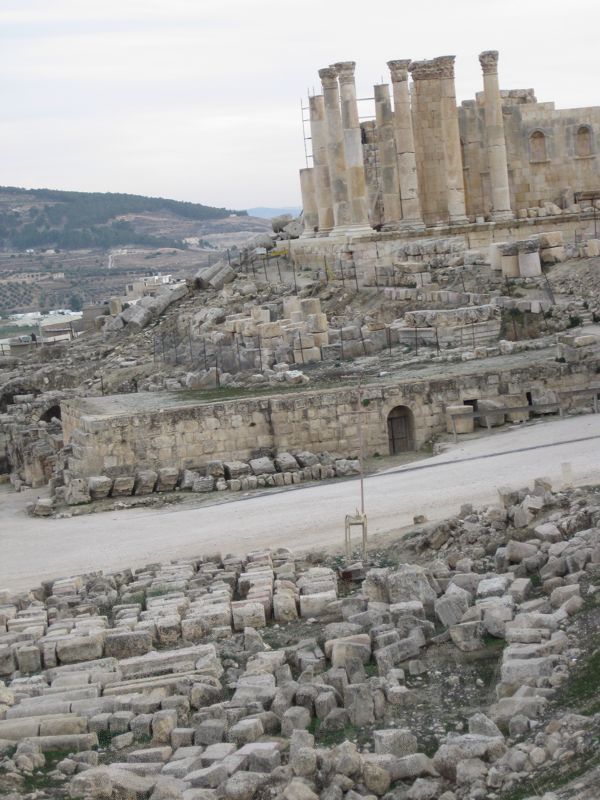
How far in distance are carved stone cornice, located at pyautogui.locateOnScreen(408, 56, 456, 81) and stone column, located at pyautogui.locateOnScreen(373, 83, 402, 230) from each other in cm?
108

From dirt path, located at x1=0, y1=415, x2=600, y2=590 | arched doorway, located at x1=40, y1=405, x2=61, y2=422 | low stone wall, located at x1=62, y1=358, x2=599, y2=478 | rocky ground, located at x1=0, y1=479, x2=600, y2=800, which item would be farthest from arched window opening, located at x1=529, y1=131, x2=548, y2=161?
rocky ground, located at x1=0, y1=479, x2=600, y2=800

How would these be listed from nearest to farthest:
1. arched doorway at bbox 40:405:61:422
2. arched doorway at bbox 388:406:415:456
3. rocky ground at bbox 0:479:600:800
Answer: rocky ground at bbox 0:479:600:800 → arched doorway at bbox 388:406:415:456 → arched doorway at bbox 40:405:61:422

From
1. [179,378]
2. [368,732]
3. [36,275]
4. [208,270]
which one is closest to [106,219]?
[36,275]

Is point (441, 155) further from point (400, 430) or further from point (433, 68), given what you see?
point (400, 430)

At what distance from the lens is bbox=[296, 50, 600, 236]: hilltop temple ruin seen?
40781mm

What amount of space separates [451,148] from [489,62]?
266cm

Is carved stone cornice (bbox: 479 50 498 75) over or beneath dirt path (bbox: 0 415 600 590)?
over

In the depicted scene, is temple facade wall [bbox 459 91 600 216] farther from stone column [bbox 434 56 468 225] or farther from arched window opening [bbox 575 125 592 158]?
stone column [bbox 434 56 468 225]

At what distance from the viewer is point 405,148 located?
40.9m

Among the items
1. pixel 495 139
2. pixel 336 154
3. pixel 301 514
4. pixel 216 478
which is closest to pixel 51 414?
pixel 336 154

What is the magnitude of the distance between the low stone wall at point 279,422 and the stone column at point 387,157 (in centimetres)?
1621

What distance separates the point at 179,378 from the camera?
30.4 m

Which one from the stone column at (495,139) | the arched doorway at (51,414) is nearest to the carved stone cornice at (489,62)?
the stone column at (495,139)

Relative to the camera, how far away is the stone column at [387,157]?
136 feet
